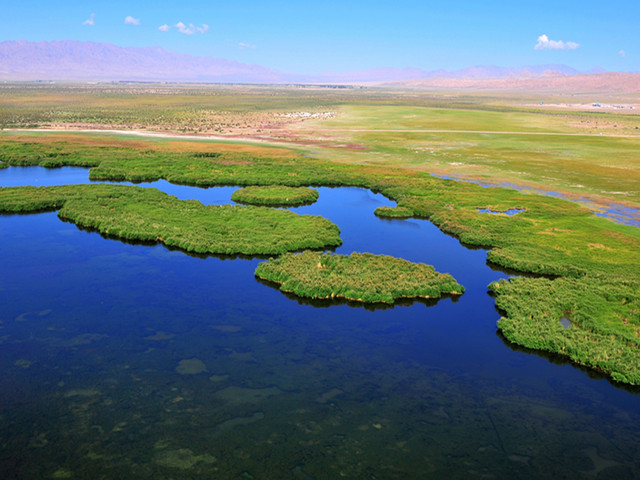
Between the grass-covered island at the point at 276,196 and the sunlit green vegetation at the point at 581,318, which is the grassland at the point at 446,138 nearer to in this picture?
the grass-covered island at the point at 276,196

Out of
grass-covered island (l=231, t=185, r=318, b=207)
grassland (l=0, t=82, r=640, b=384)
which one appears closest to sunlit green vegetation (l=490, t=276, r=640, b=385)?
grassland (l=0, t=82, r=640, b=384)

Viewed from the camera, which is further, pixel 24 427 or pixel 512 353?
pixel 512 353

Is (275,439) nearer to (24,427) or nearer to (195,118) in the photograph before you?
(24,427)

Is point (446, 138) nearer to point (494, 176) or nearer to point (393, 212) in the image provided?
point (494, 176)

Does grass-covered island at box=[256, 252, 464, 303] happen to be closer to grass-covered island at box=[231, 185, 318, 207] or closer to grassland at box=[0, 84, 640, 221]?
grass-covered island at box=[231, 185, 318, 207]

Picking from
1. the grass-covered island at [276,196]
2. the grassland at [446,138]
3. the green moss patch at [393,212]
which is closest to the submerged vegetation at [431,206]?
the green moss patch at [393,212]

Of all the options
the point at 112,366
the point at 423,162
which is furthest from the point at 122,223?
the point at 423,162
